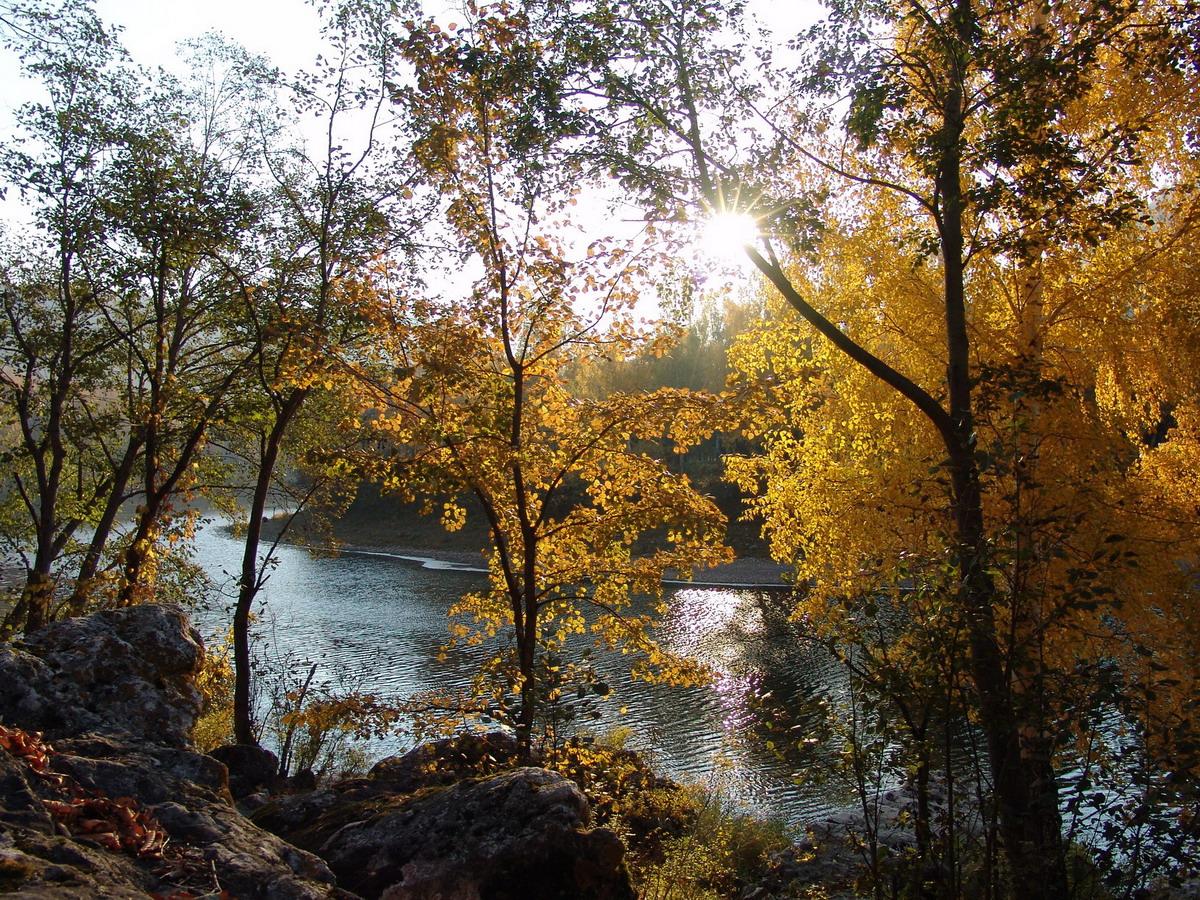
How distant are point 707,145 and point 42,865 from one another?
22.1 ft

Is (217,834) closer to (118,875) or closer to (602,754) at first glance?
(118,875)

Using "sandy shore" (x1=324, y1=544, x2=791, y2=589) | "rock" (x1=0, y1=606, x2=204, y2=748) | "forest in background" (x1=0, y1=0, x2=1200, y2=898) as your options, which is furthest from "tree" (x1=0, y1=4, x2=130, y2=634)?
"sandy shore" (x1=324, y1=544, x2=791, y2=589)

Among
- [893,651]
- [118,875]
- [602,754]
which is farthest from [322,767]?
[118,875]

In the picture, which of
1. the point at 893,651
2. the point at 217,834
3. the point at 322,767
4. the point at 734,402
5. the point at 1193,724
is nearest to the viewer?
the point at 217,834

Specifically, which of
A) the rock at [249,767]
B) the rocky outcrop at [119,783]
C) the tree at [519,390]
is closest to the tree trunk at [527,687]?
the tree at [519,390]

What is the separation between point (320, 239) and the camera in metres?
12.4

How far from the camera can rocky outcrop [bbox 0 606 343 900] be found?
2.41 m

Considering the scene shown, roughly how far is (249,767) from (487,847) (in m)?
6.37

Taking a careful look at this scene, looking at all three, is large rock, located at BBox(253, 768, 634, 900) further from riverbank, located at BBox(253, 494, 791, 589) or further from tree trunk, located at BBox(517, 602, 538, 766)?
riverbank, located at BBox(253, 494, 791, 589)

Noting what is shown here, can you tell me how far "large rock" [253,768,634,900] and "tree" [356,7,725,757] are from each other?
1.35 m

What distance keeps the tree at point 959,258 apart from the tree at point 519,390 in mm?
827

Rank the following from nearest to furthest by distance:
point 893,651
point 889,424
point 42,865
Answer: point 42,865 < point 893,651 < point 889,424

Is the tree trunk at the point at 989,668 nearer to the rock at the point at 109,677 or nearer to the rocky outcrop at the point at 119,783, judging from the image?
the rocky outcrop at the point at 119,783

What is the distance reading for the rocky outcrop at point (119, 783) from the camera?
2.41 metres
